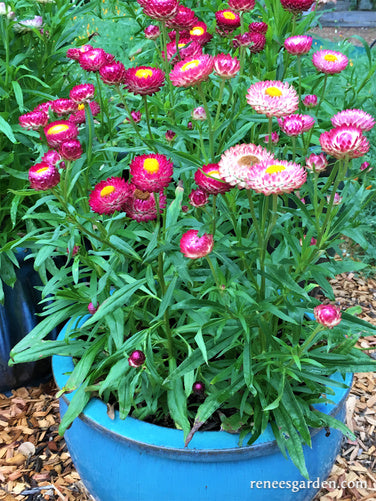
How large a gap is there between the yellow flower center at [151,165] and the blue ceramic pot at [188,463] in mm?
590

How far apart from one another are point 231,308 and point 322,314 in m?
0.26

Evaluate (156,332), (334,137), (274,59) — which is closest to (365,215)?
(274,59)

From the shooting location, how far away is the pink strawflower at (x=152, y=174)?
1132mm

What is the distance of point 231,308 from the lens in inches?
51.8

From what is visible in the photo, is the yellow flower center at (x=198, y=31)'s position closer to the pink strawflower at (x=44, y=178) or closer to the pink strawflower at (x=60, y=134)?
the pink strawflower at (x=60, y=134)

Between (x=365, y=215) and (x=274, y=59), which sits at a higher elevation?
(x=274, y=59)

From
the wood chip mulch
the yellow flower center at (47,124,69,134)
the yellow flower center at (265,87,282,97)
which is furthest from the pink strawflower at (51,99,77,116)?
the wood chip mulch

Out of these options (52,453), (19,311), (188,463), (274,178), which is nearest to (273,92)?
(274,178)

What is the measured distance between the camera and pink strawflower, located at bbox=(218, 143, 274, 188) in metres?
1.01

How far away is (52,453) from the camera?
1979mm

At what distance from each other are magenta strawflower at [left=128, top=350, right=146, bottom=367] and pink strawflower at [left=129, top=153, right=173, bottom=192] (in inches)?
15.6

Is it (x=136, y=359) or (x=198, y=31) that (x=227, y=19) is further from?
(x=136, y=359)

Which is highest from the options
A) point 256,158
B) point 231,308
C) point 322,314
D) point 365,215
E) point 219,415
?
point 256,158

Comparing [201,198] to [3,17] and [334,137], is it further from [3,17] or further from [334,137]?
[3,17]
